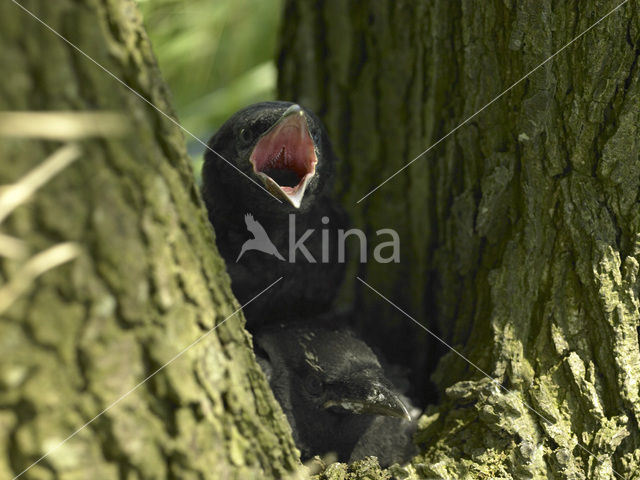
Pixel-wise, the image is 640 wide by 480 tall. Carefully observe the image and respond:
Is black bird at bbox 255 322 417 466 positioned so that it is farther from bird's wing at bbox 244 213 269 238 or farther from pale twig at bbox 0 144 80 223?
pale twig at bbox 0 144 80 223

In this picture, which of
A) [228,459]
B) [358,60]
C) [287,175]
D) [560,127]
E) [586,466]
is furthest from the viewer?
[358,60]

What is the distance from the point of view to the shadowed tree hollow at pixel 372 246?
84 centimetres

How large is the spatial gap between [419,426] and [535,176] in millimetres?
879

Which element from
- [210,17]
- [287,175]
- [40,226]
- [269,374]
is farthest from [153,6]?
[40,226]

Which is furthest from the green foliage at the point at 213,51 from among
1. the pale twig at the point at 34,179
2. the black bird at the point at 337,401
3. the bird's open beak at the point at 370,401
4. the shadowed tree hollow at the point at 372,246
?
the pale twig at the point at 34,179

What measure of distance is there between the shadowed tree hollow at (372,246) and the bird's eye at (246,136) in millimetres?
630

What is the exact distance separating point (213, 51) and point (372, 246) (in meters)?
2.48

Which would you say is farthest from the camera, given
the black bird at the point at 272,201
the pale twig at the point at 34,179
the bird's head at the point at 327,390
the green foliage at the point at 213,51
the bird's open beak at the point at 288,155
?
the green foliage at the point at 213,51

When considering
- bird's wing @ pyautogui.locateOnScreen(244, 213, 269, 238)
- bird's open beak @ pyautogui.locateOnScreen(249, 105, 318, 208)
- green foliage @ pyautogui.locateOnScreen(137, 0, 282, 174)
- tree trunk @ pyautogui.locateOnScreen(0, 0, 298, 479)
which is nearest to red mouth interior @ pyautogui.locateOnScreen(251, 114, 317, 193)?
bird's open beak @ pyautogui.locateOnScreen(249, 105, 318, 208)

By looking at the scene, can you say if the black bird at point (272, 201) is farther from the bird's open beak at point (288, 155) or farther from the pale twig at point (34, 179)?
the pale twig at point (34, 179)

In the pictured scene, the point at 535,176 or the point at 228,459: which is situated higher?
the point at 535,176

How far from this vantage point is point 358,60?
2.58 m

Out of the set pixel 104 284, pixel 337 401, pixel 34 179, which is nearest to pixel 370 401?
pixel 337 401

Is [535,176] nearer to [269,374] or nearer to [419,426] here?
[419,426]
